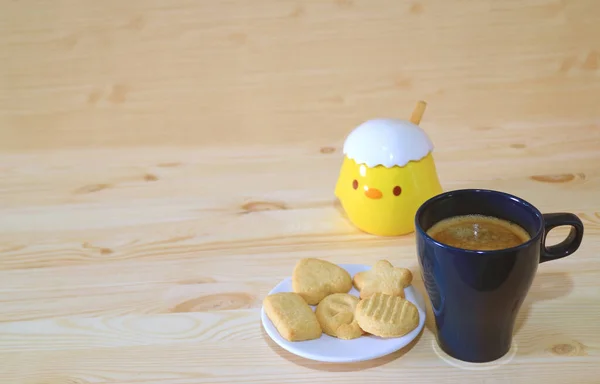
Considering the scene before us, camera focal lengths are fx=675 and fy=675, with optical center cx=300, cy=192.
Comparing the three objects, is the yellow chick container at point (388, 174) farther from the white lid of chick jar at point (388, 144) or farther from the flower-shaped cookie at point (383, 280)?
the flower-shaped cookie at point (383, 280)

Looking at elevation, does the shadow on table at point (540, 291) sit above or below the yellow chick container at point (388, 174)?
below

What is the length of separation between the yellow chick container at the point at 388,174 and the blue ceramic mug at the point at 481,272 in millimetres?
154

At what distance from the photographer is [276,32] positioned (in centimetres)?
115

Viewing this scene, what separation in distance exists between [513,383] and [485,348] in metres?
0.04

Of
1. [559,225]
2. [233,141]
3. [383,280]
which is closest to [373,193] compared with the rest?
[383,280]

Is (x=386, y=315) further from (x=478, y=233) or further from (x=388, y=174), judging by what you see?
(x=388, y=174)

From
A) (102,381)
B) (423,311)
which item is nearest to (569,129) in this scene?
(423,311)

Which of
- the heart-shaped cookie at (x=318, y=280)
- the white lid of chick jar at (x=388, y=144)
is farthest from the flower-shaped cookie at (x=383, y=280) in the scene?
the white lid of chick jar at (x=388, y=144)

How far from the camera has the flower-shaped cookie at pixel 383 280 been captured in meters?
0.66

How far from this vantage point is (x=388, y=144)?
77cm

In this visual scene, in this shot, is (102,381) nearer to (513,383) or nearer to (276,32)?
(513,383)

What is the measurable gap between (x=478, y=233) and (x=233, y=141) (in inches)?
24.5

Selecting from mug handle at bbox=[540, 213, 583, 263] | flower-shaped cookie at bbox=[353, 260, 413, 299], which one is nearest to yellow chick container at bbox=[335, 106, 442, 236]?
flower-shaped cookie at bbox=[353, 260, 413, 299]

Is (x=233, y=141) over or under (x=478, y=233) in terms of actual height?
under
